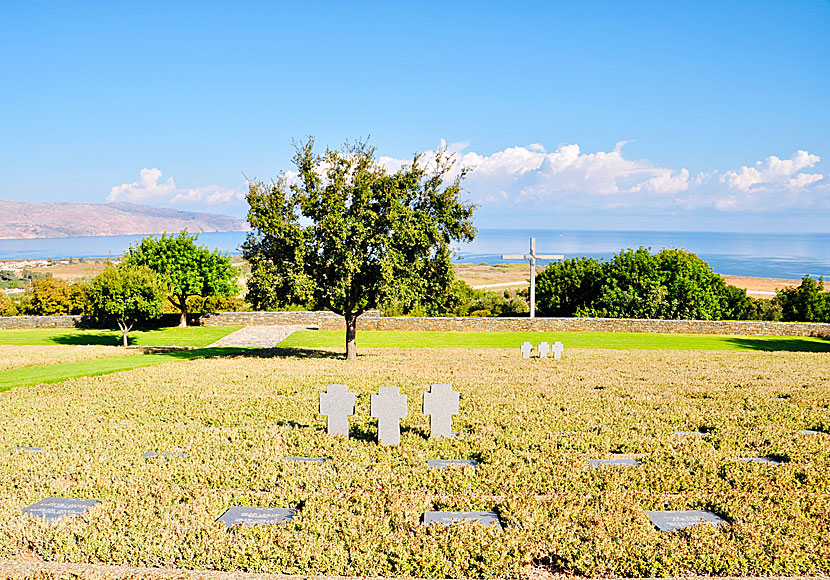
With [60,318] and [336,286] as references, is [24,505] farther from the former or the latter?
[60,318]

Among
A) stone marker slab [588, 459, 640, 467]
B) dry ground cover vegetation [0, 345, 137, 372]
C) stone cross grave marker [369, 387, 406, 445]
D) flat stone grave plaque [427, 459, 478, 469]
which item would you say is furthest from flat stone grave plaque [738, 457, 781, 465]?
dry ground cover vegetation [0, 345, 137, 372]

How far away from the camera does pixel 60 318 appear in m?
37.5

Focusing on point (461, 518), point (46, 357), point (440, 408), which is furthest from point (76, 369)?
point (461, 518)

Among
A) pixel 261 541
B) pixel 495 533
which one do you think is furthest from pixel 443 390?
pixel 261 541

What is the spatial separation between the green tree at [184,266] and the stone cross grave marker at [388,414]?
97.4 ft

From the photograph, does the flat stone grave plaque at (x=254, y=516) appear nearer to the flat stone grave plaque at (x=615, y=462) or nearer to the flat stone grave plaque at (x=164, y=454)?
the flat stone grave plaque at (x=164, y=454)

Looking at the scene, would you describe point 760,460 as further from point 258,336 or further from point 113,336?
point 113,336

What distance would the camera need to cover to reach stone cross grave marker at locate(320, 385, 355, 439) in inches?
366

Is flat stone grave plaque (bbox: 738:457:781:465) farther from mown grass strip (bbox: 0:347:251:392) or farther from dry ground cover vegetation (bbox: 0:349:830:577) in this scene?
mown grass strip (bbox: 0:347:251:392)

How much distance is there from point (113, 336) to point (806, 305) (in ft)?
145

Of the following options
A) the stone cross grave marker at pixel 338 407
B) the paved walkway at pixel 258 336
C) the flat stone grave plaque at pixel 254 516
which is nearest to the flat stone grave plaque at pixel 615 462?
the stone cross grave marker at pixel 338 407

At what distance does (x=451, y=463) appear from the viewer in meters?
7.88

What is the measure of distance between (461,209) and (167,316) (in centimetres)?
2577

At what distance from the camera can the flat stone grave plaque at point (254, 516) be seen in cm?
588
